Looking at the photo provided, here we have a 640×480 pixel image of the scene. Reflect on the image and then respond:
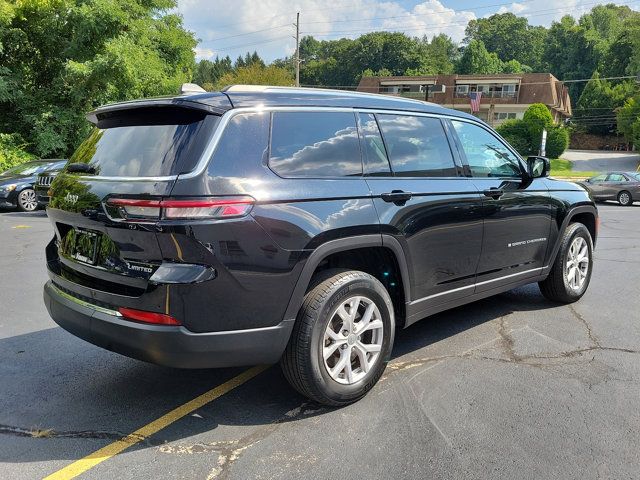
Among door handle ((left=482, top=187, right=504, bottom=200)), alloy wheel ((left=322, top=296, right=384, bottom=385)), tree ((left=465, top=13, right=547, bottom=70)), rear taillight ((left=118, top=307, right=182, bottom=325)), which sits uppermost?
tree ((left=465, top=13, right=547, bottom=70))

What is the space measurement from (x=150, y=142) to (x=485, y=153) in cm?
292

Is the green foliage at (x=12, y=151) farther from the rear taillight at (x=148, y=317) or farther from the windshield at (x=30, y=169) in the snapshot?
the rear taillight at (x=148, y=317)

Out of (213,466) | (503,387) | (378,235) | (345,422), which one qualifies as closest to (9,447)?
(213,466)

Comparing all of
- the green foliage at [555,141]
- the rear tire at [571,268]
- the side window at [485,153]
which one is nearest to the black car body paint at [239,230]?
the side window at [485,153]

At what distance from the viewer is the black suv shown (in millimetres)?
2873

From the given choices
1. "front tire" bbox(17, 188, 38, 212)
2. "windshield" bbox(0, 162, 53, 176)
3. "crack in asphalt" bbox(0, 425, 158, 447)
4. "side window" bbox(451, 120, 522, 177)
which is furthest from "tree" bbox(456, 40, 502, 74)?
"crack in asphalt" bbox(0, 425, 158, 447)

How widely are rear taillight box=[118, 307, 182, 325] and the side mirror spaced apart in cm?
376

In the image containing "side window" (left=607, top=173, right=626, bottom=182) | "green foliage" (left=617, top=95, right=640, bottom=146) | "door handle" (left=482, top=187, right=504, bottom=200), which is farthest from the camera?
"green foliage" (left=617, top=95, right=640, bottom=146)

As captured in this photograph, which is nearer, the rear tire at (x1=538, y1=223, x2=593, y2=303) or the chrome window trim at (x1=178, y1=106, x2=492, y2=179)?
the chrome window trim at (x1=178, y1=106, x2=492, y2=179)

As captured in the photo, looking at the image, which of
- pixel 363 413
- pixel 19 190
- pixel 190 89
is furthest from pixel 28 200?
pixel 363 413

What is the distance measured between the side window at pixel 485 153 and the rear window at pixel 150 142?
2336 mm

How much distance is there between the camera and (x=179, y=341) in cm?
288

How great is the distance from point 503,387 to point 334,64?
11171 centimetres

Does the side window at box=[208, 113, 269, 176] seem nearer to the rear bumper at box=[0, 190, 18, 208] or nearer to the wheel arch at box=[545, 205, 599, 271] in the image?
the wheel arch at box=[545, 205, 599, 271]
